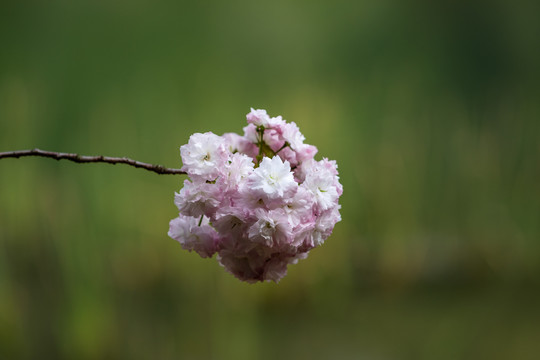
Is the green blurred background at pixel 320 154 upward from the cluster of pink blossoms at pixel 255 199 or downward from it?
upward

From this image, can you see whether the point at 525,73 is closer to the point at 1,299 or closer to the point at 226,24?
the point at 226,24

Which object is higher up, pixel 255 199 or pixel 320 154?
pixel 320 154

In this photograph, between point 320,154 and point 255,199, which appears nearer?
point 255,199

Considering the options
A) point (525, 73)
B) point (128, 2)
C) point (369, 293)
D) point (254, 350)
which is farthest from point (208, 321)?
point (525, 73)

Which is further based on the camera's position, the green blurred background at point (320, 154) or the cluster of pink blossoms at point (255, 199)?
the green blurred background at point (320, 154)
